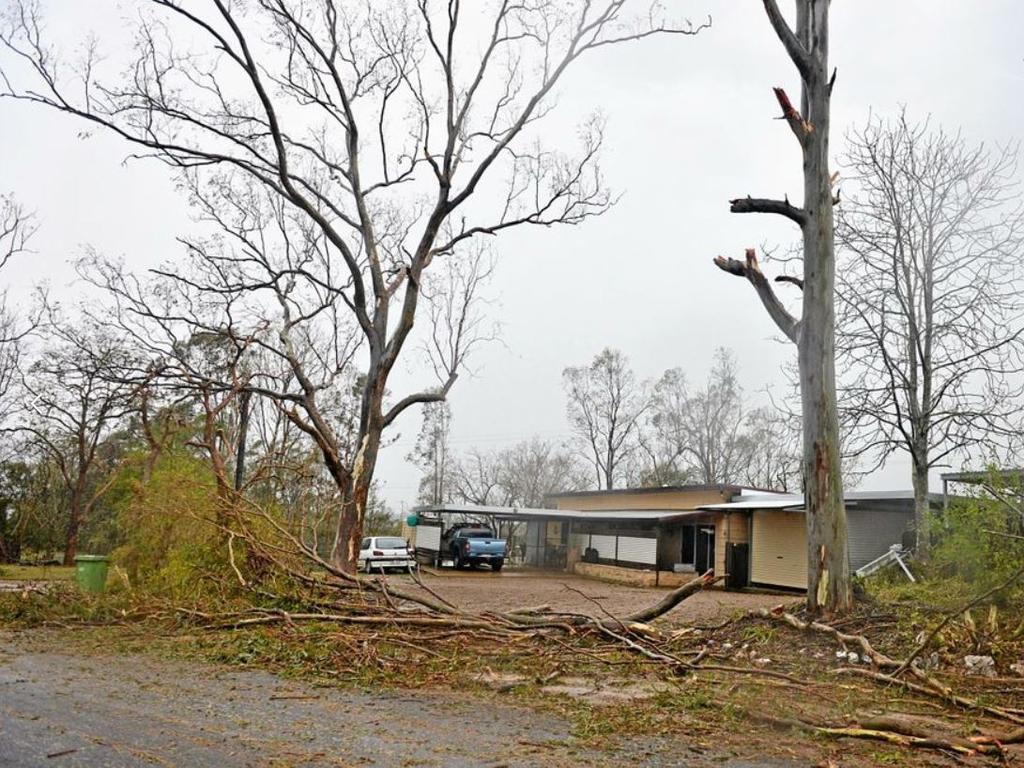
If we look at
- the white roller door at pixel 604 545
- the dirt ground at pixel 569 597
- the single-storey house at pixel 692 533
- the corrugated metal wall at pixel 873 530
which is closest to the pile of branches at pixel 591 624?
the dirt ground at pixel 569 597

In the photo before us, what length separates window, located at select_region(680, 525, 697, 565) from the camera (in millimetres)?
28016

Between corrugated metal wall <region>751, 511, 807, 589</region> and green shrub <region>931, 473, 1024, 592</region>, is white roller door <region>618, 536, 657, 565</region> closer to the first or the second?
corrugated metal wall <region>751, 511, 807, 589</region>

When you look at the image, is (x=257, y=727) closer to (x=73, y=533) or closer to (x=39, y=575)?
(x=39, y=575)

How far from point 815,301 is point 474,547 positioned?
2229 centimetres

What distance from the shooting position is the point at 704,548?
27438 mm

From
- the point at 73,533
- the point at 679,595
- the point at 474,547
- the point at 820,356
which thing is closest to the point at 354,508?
the point at 679,595

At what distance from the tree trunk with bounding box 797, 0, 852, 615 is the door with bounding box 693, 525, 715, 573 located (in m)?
16.9

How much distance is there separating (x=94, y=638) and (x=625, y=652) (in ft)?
20.6

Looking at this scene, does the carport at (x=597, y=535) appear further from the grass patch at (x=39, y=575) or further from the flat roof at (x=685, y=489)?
the grass patch at (x=39, y=575)

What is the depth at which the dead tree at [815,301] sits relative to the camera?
10.0 metres

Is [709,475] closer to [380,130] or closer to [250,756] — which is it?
[380,130]

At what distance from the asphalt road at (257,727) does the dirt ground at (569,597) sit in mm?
5658

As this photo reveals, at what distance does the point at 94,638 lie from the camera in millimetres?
9867

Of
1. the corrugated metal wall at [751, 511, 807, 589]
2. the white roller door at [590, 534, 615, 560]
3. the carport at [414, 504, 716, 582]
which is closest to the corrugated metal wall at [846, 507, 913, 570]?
the corrugated metal wall at [751, 511, 807, 589]
